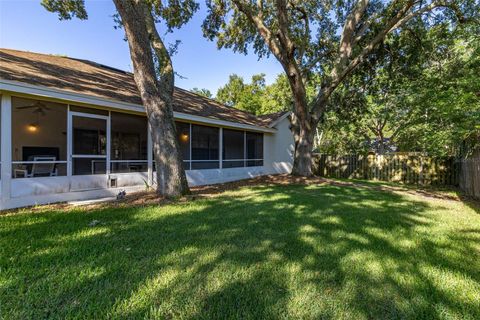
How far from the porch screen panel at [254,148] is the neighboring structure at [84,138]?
0.19 ft

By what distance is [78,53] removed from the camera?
44.0ft

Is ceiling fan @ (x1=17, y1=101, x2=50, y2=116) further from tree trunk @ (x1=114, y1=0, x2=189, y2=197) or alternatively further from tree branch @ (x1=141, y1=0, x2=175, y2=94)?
tree branch @ (x1=141, y1=0, x2=175, y2=94)

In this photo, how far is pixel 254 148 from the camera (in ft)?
47.9

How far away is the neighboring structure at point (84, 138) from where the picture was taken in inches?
239

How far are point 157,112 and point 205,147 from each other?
5.50 m

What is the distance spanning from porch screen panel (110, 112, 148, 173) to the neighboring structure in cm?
4

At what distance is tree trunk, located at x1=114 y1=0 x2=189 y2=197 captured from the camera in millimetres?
6516

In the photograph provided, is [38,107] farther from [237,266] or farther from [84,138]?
[237,266]

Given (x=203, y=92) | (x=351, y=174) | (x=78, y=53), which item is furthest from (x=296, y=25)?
(x=203, y=92)

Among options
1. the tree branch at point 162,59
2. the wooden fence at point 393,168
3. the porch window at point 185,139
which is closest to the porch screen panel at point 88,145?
the tree branch at point 162,59

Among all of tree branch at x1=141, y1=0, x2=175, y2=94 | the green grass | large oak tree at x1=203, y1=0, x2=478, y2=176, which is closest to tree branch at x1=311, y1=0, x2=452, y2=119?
large oak tree at x1=203, y1=0, x2=478, y2=176

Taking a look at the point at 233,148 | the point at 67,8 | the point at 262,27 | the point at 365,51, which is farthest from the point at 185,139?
the point at 365,51

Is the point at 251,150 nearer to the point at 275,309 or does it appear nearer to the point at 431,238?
the point at 431,238

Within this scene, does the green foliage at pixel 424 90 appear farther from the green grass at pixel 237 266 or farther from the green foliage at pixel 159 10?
the green foliage at pixel 159 10
